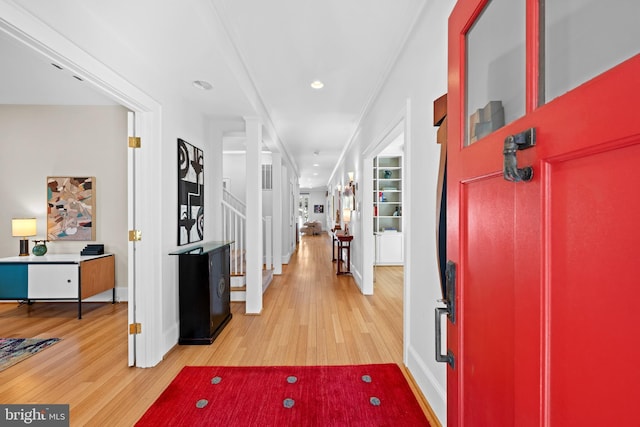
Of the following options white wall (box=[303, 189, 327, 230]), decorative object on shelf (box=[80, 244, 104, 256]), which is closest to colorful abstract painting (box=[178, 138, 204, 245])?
decorative object on shelf (box=[80, 244, 104, 256])

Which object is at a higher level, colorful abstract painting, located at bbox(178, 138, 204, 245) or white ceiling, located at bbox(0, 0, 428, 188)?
white ceiling, located at bbox(0, 0, 428, 188)

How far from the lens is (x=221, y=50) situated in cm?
210

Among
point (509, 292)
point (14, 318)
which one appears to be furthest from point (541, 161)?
point (14, 318)

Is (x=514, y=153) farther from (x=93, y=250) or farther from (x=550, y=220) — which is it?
(x=93, y=250)

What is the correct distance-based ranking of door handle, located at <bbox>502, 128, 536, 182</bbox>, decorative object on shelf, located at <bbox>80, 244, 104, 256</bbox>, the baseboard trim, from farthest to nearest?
decorative object on shelf, located at <bbox>80, 244, 104, 256</bbox> → the baseboard trim → door handle, located at <bbox>502, 128, 536, 182</bbox>

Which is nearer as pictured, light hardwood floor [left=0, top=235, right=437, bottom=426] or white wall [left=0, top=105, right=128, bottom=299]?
light hardwood floor [left=0, top=235, right=437, bottom=426]

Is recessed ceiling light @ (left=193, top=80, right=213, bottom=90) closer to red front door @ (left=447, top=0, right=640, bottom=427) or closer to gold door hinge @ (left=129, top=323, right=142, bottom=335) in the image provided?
gold door hinge @ (left=129, top=323, right=142, bottom=335)

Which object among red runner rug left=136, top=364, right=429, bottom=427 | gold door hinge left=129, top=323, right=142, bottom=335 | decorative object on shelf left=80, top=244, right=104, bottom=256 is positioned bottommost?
red runner rug left=136, top=364, right=429, bottom=427

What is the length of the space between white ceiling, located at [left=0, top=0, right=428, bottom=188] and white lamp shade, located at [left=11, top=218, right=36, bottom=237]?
5.18 ft

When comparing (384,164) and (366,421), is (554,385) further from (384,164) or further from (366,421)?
(384,164)

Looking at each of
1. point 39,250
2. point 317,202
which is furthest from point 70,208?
point 317,202

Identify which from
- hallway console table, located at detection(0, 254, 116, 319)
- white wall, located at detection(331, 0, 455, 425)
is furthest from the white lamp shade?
white wall, located at detection(331, 0, 455, 425)

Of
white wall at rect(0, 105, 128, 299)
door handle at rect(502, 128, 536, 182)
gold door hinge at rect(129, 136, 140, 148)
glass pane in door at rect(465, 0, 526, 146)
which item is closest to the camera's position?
door handle at rect(502, 128, 536, 182)

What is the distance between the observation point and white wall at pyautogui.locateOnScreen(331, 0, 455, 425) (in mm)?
1730
